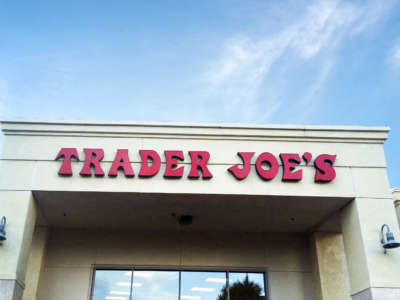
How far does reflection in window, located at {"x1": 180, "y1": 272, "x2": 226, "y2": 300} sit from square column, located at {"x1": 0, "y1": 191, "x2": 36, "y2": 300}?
4.31m

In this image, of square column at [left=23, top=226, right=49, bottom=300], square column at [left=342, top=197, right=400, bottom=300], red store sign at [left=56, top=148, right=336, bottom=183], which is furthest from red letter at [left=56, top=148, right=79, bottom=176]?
square column at [left=342, top=197, right=400, bottom=300]

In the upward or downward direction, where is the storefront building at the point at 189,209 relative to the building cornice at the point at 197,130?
downward

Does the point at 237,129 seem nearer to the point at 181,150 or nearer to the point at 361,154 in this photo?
the point at 181,150

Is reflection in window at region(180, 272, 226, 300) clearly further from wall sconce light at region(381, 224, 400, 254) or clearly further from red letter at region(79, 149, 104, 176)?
wall sconce light at region(381, 224, 400, 254)

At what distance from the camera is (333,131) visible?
10.8 meters

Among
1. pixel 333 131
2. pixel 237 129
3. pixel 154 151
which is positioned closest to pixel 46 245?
pixel 154 151

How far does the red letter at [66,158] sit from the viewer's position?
33.0ft

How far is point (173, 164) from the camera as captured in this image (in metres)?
10.3

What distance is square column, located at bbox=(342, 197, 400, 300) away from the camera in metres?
9.36

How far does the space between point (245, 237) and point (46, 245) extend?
5563 millimetres

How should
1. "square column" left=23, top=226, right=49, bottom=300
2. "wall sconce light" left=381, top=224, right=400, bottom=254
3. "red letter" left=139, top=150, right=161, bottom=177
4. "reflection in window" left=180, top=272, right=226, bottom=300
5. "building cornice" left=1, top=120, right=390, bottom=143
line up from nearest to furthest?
"wall sconce light" left=381, top=224, right=400, bottom=254
"red letter" left=139, top=150, right=161, bottom=177
"building cornice" left=1, top=120, right=390, bottom=143
"square column" left=23, top=226, right=49, bottom=300
"reflection in window" left=180, top=272, right=226, bottom=300

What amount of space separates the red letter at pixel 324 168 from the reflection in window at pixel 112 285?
584 cm

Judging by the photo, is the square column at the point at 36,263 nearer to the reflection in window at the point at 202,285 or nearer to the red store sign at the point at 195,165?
the red store sign at the point at 195,165

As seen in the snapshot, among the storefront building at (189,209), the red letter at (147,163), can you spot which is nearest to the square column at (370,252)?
the storefront building at (189,209)
